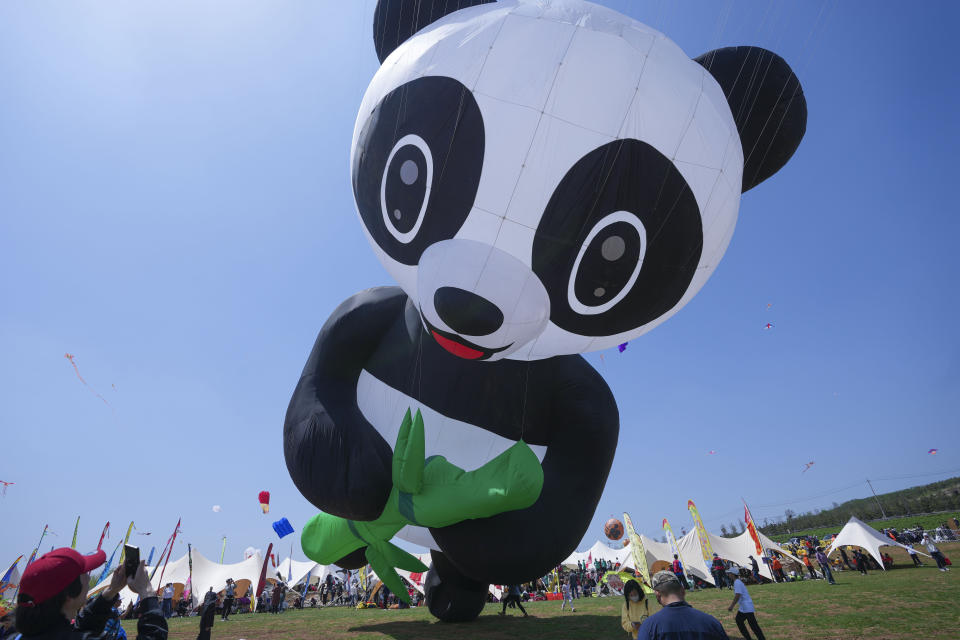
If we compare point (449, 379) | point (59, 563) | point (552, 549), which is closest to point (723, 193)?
point (449, 379)

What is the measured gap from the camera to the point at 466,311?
141 inches

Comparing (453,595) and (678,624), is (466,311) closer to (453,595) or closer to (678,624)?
(678,624)

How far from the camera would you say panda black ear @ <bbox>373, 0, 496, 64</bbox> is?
4539 mm

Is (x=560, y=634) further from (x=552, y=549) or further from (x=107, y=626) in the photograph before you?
(x=107, y=626)

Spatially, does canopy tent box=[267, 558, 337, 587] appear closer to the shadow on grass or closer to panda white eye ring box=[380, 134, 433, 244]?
the shadow on grass

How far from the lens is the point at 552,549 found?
4.53 m

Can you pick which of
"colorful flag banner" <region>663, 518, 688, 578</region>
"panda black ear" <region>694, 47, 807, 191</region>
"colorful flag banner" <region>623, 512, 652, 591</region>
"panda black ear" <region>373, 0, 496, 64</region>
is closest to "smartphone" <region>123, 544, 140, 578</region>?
"panda black ear" <region>373, 0, 496, 64</region>

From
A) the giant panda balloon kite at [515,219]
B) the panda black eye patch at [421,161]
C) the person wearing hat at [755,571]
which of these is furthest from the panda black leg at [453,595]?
the person wearing hat at [755,571]

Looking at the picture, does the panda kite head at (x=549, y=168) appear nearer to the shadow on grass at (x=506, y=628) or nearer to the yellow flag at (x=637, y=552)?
the shadow on grass at (x=506, y=628)

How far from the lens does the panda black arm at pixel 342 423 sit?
438 centimetres

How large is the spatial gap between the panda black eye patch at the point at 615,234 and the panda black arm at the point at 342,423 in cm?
207

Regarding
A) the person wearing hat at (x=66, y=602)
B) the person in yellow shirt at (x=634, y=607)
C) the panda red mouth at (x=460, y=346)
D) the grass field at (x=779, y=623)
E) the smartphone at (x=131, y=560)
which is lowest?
the grass field at (x=779, y=623)

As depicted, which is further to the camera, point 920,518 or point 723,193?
point 920,518

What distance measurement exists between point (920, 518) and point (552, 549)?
49.5 m
